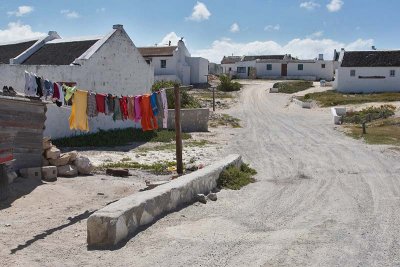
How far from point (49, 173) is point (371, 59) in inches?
1909

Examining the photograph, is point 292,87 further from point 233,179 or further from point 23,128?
point 23,128

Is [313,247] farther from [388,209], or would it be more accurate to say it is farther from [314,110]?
[314,110]

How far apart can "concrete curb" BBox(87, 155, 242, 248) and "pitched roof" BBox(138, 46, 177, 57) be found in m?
45.7

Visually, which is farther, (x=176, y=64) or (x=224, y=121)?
(x=176, y=64)

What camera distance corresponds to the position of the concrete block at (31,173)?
39.1ft

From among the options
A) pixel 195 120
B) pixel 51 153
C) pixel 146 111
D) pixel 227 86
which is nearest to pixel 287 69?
pixel 227 86

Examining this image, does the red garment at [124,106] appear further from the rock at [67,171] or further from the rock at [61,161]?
the rock at [67,171]

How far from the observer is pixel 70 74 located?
21281mm

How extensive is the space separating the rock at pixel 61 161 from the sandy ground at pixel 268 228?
236cm

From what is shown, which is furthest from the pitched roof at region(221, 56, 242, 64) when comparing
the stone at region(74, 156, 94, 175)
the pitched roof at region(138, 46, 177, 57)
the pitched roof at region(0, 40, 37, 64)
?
the stone at region(74, 156, 94, 175)

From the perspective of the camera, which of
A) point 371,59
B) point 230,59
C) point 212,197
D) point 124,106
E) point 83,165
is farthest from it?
point 230,59

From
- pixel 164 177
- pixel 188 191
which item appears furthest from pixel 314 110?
pixel 188 191

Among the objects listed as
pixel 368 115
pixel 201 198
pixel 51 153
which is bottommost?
pixel 201 198

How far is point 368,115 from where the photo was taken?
114 ft
